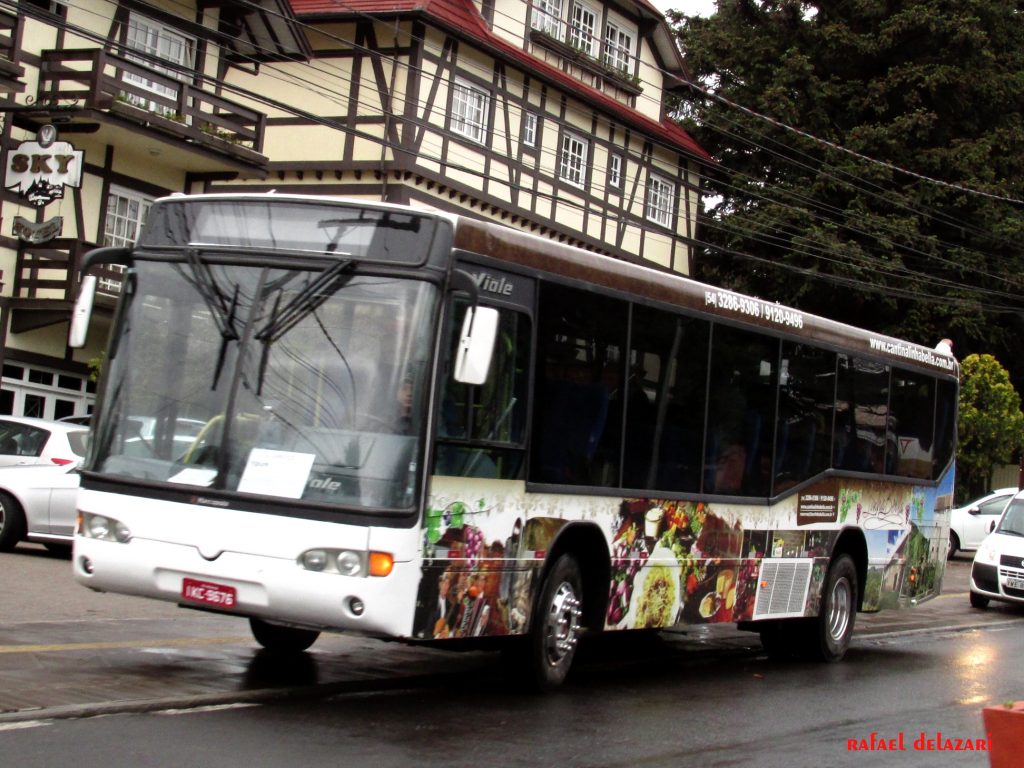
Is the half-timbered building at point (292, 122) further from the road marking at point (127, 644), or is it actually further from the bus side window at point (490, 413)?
the bus side window at point (490, 413)

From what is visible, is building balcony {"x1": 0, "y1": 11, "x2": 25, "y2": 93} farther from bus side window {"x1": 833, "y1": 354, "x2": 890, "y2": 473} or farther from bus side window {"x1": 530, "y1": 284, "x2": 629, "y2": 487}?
bus side window {"x1": 530, "y1": 284, "x2": 629, "y2": 487}

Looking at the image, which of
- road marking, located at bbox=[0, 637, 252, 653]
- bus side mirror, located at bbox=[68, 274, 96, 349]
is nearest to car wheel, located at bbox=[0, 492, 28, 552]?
road marking, located at bbox=[0, 637, 252, 653]

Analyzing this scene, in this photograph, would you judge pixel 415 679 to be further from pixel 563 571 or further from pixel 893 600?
pixel 893 600

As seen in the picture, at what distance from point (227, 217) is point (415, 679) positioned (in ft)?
11.2

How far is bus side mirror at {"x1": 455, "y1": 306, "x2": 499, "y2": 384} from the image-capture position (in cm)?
823

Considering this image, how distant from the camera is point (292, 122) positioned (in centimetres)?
3119

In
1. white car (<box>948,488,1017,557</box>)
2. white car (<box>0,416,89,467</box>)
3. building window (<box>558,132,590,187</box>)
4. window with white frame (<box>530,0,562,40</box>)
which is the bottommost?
white car (<box>0,416,89,467</box>)

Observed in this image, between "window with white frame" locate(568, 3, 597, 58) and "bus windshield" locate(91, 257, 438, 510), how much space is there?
26874mm

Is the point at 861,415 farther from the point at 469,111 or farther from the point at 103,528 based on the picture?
the point at 469,111

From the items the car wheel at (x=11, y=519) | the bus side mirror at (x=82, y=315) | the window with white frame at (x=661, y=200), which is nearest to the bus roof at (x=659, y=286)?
the bus side mirror at (x=82, y=315)

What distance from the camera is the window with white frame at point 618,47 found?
118ft

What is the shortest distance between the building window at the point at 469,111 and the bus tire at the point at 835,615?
18.3 m

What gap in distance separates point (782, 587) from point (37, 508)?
341 inches

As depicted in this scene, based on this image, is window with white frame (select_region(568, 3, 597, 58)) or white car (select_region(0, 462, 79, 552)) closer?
white car (select_region(0, 462, 79, 552))
